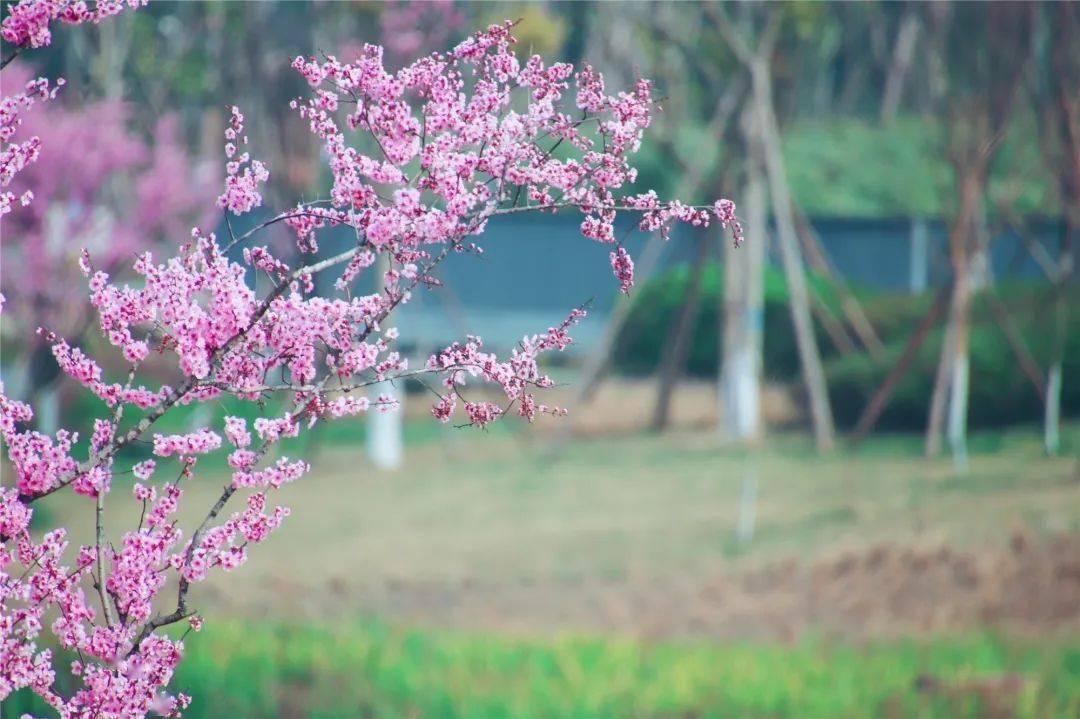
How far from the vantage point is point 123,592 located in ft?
6.55

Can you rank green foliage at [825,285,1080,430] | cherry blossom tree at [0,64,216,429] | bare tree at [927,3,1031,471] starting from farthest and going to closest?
green foliage at [825,285,1080,430], bare tree at [927,3,1031,471], cherry blossom tree at [0,64,216,429]

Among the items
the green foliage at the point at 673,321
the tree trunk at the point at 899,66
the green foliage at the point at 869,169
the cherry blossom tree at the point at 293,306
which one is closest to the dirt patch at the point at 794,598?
the green foliage at the point at 673,321

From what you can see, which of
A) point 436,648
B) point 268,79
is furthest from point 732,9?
point 436,648

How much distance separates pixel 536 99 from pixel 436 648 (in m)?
3.19

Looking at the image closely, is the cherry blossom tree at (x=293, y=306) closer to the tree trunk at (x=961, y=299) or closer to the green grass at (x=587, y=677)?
the green grass at (x=587, y=677)

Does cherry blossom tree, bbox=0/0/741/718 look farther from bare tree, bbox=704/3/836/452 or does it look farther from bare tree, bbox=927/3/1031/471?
bare tree, bbox=927/3/1031/471

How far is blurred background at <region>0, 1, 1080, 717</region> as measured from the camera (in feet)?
15.1

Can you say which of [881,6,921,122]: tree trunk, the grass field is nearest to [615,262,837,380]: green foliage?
the grass field

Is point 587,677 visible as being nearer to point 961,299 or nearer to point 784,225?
point 784,225

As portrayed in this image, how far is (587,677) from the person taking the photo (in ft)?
14.5

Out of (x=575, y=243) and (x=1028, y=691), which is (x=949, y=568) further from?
(x=575, y=243)

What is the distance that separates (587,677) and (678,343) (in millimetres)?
4468

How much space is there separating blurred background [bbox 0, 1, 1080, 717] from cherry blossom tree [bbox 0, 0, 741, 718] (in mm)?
2211

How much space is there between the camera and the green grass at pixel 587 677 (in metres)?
4.21
